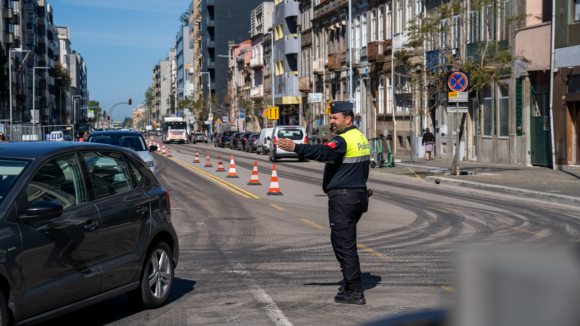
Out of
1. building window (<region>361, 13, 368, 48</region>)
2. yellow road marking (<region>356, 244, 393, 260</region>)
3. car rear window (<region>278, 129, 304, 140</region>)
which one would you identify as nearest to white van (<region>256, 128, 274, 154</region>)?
car rear window (<region>278, 129, 304, 140</region>)

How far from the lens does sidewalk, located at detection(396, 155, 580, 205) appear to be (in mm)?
17625

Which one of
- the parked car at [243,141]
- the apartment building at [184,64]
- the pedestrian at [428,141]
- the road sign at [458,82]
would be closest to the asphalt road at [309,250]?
the road sign at [458,82]

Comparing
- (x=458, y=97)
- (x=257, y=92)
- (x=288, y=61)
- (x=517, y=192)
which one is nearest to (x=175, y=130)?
(x=257, y=92)

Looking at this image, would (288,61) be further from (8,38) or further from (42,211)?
(42,211)

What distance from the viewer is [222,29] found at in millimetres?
119812

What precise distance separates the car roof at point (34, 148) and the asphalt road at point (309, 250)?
1514mm

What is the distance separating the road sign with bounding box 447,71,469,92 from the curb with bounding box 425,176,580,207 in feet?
9.64

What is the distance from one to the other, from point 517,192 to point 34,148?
14945 millimetres

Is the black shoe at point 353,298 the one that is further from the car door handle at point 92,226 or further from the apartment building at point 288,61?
the apartment building at point 288,61

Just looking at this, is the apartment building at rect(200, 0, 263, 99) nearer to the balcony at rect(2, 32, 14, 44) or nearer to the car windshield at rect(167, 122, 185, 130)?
the car windshield at rect(167, 122, 185, 130)

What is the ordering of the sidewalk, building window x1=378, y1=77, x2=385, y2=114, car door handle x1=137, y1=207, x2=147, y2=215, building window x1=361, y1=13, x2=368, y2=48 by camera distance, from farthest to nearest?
1. building window x1=361, y1=13, x2=368, y2=48
2. building window x1=378, y1=77, x2=385, y2=114
3. the sidewalk
4. car door handle x1=137, y1=207, x2=147, y2=215

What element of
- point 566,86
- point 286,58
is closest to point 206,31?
point 286,58

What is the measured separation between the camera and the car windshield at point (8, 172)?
17.0 ft

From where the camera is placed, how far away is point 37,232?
5.07 m
